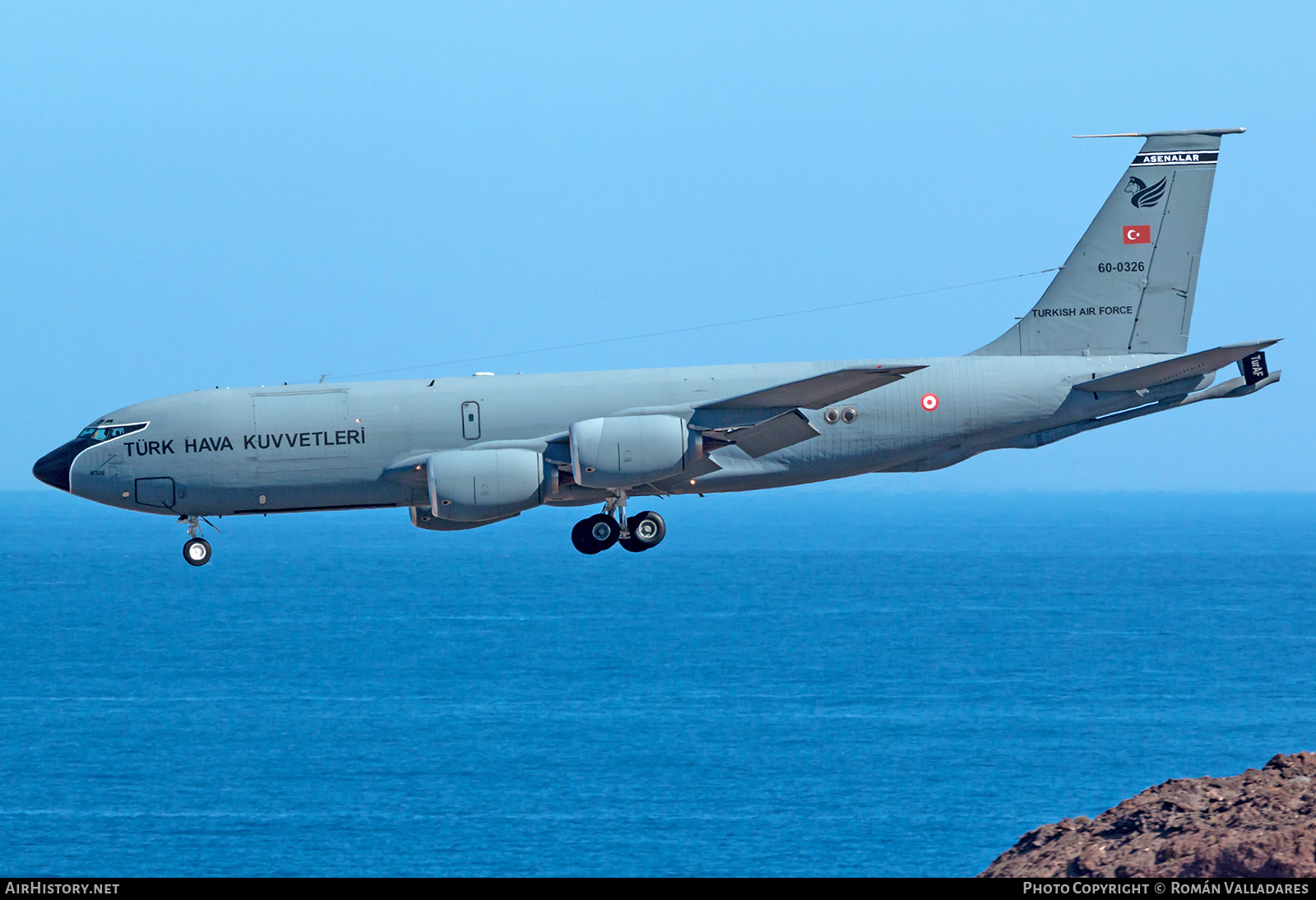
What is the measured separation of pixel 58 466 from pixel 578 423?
622 inches

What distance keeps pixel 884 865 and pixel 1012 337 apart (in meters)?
102

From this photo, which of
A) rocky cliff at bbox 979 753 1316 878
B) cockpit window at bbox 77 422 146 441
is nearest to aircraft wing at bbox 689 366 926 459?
rocky cliff at bbox 979 753 1316 878

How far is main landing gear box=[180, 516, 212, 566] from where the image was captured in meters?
42.5

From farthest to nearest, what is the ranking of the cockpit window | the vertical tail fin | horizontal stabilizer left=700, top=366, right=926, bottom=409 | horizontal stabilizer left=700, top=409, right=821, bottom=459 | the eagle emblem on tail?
the eagle emblem on tail → the vertical tail fin → the cockpit window → horizontal stabilizer left=700, top=409, right=821, bottom=459 → horizontal stabilizer left=700, top=366, right=926, bottom=409

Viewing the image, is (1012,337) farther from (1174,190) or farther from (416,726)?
(416,726)

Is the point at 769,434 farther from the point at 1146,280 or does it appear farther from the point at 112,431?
the point at 112,431

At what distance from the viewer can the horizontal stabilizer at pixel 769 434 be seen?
40.5 metres

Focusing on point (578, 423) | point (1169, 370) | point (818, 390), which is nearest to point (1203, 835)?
point (1169, 370)

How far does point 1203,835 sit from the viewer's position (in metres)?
35.0

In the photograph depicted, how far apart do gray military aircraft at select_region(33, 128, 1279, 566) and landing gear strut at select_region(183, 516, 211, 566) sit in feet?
0.23

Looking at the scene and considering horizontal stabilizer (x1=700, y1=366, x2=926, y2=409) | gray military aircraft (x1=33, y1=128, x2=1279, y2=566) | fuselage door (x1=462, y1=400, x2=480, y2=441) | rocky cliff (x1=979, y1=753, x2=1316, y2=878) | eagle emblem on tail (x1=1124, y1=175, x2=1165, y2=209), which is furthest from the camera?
eagle emblem on tail (x1=1124, y1=175, x2=1165, y2=209)

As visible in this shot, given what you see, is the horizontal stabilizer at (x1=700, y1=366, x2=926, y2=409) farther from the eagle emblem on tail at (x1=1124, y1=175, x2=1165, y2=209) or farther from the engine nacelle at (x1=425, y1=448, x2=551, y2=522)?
the eagle emblem on tail at (x1=1124, y1=175, x2=1165, y2=209)

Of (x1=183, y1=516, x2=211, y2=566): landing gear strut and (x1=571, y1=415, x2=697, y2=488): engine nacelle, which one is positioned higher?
(x1=571, y1=415, x2=697, y2=488): engine nacelle
